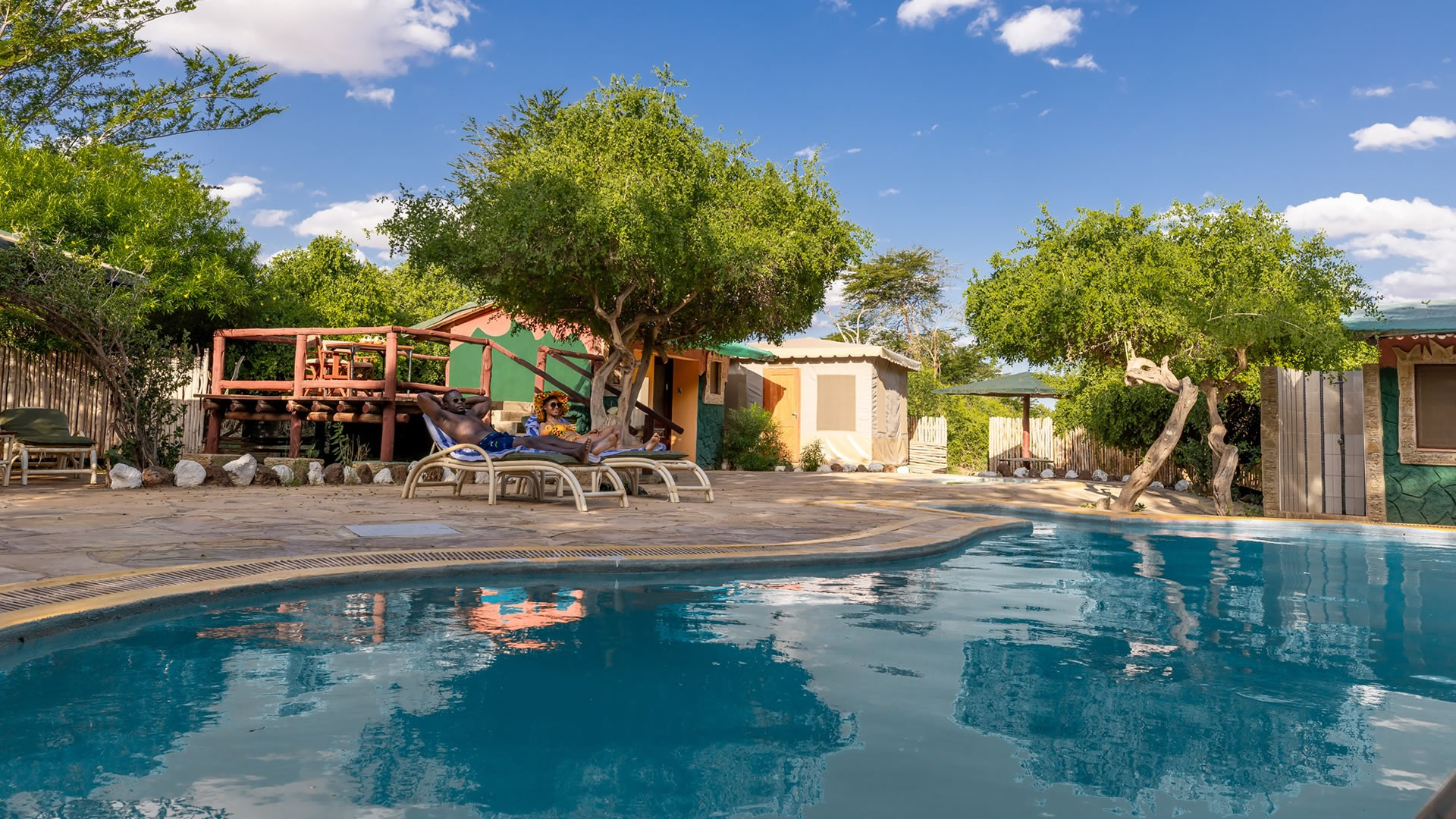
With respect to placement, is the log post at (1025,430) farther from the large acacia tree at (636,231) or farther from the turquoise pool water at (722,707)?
the turquoise pool water at (722,707)

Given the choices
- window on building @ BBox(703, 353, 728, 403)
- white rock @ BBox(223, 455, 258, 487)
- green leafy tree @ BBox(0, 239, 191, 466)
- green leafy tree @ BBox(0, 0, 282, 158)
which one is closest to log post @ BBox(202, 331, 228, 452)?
green leafy tree @ BBox(0, 239, 191, 466)

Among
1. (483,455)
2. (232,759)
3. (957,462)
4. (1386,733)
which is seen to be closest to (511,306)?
(483,455)

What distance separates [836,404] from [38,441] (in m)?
15.4

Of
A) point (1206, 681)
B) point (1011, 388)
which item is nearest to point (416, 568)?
point (1206, 681)

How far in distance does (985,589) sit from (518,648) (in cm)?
307

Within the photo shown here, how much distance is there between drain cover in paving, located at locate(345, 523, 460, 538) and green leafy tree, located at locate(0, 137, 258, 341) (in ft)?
24.0

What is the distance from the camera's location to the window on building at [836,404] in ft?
68.9

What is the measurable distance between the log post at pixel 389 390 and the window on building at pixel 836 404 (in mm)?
11385

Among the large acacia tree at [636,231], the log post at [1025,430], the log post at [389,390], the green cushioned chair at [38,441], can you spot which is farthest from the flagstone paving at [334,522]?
the log post at [1025,430]

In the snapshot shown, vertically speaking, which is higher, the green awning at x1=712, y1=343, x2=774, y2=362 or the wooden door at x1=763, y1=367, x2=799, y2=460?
the green awning at x1=712, y1=343, x2=774, y2=362

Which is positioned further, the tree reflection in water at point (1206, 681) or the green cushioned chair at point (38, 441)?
the green cushioned chair at point (38, 441)

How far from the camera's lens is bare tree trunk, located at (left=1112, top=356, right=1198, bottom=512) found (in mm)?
10148

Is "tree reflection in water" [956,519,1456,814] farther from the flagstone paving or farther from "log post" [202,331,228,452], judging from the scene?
"log post" [202,331,228,452]

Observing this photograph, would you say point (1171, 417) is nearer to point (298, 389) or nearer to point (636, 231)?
point (636, 231)
